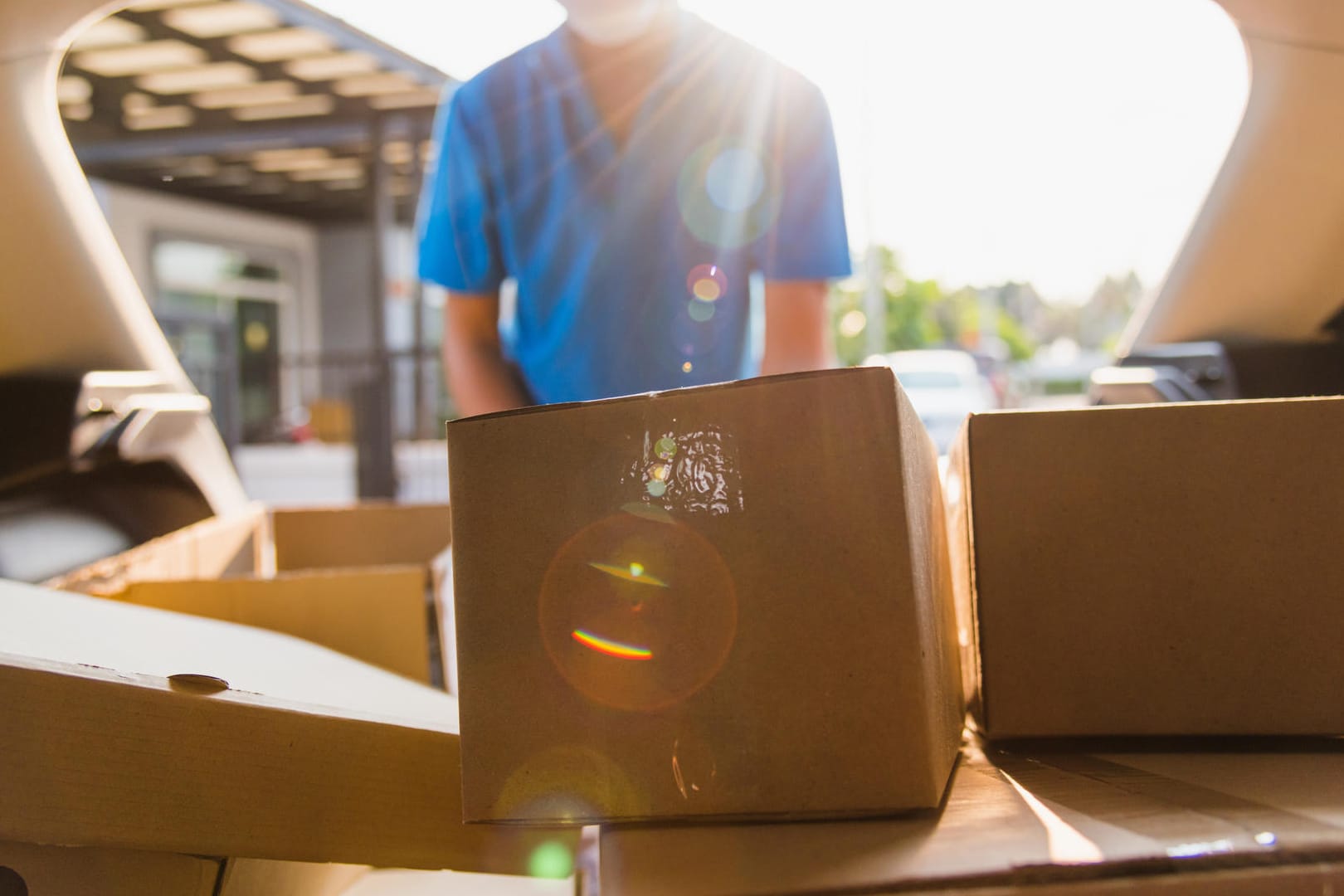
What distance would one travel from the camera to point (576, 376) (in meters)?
1.50

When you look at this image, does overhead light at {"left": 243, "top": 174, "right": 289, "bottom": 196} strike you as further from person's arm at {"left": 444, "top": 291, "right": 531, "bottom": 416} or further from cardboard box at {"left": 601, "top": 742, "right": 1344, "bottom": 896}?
cardboard box at {"left": 601, "top": 742, "right": 1344, "bottom": 896}

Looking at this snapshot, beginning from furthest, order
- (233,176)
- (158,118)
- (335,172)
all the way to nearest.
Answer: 1. (335,172)
2. (233,176)
3. (158,118)

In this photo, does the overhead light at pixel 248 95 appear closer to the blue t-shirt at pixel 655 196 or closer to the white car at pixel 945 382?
the blue t-shirt at pixel 655 196

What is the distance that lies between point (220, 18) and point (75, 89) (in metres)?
1.86

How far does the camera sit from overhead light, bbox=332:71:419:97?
23.0ft

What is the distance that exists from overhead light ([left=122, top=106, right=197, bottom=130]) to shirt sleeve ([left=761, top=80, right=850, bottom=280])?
767 centimetres

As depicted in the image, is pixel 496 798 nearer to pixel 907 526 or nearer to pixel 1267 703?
pixel 907 526

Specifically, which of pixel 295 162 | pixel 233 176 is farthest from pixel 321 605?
A: pixel 233 176

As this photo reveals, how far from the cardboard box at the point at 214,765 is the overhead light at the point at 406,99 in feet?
23.5

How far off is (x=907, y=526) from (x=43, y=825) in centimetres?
64

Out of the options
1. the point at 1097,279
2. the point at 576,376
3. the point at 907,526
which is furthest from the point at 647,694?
the point at 1097,279

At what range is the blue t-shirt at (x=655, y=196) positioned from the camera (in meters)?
1.44

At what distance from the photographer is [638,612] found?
27.4 inches

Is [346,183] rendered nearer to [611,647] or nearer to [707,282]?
[707,282]
